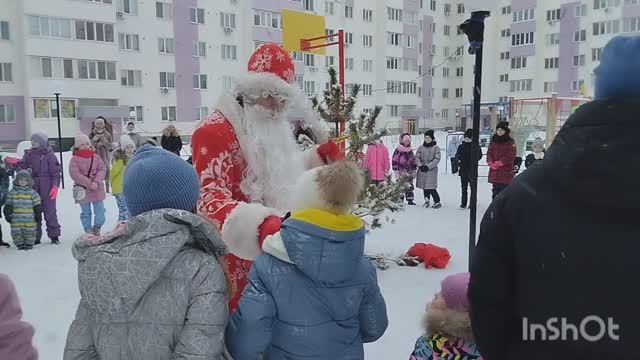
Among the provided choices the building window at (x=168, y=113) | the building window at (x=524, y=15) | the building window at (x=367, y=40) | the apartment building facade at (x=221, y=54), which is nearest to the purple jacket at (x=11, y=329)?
the apartment building facade at (x=221, y=54)

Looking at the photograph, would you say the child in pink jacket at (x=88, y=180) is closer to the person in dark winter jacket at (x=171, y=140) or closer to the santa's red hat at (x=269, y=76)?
the person in dark winter jacket at (x=171, y=140)

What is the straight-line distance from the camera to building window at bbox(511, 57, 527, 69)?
48259mm

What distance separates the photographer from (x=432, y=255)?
663 centimetres

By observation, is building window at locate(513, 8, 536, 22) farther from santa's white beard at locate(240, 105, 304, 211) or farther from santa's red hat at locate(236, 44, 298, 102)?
santa's white beard at locate(240, 105, 304, 211)

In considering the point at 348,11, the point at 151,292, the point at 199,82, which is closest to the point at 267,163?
the point at 151,292

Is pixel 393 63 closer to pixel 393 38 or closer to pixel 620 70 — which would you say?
pixel 393 38

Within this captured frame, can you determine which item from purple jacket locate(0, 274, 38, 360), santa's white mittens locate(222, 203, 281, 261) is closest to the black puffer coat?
santa's white mittens locate(222, 203, 281, 261)

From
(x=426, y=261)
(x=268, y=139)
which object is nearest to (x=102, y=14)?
(x=426, y=261)

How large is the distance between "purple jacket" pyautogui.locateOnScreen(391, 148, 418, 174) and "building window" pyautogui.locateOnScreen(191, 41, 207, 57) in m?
27.7

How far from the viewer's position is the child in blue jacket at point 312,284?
204 cm

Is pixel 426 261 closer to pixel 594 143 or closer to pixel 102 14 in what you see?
pixel 594 143

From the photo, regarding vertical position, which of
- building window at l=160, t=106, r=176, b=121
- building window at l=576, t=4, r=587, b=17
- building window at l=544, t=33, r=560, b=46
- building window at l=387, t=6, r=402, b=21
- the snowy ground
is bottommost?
the snowy ground

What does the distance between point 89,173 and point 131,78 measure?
2798 centimetres

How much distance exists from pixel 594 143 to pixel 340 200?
1133 mm
